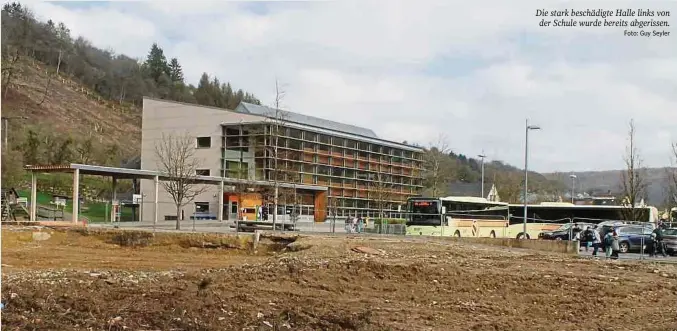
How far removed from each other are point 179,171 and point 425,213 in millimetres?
18657

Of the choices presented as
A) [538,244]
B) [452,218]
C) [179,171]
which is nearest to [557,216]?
[452,218]

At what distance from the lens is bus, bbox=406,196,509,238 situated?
45.0m

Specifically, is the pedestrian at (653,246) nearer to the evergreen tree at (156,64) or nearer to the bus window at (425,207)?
the bus window at (425,207)

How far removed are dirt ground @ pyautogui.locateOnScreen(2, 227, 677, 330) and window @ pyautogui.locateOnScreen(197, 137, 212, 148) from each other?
51.9 meters

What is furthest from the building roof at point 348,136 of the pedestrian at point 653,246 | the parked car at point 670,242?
the parked car at point 670,242

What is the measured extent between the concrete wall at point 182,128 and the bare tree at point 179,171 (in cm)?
125

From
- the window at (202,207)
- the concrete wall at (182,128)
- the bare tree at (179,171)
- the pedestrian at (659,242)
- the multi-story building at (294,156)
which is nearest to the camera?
the pedestrian at (659,242)

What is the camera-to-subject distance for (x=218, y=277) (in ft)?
46.6

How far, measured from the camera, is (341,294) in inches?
541

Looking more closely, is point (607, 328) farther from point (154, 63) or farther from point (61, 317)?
point (154, 63)

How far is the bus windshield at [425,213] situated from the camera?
45.1 metres

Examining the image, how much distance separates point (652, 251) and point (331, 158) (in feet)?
162

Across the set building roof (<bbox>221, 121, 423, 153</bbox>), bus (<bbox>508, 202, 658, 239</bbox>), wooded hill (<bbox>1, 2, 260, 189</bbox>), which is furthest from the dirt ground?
wooded hill (<bbox>1, 2, 260, 189</bbox>)

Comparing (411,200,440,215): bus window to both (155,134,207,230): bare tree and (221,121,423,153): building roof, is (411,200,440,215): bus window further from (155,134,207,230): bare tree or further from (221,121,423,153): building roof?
(221,121,423,153): building roof
